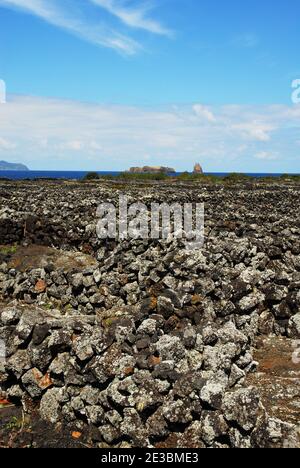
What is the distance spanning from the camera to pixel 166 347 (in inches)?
337

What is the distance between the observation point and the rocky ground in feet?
24.1

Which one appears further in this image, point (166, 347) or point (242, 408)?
point (166, 347)

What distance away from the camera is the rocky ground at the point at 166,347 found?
7359 millimetres

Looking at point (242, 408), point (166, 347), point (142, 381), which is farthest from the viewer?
point (166, 347)

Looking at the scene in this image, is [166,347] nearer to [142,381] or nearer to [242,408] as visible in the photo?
[142,381]

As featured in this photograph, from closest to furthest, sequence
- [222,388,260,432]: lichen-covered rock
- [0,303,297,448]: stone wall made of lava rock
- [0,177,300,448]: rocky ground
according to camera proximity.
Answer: [222,388,260,432]: lichen-covered rock, [0,303,297,448]: stone wall made of lava rock, [0,177,300,448]: rocky ground

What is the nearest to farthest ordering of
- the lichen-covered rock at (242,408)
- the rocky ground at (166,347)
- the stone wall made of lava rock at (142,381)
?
1. the lichen-covered rock at (242,408)
2. the stone wall made of lava rock at (142,381)
3. the rocky ground at (166,347)

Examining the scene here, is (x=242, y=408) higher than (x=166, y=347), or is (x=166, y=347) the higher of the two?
(x=166, y=347)

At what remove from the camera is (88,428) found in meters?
8.16

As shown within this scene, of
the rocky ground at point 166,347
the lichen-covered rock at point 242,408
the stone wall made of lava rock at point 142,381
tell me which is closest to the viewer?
the lichen-covered rock at point 242,408

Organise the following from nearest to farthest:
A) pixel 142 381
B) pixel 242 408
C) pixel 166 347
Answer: pixel 242 408, pixel 142 381, pixel 166 347

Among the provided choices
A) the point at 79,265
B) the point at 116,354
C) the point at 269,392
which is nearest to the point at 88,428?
the point at 116,354

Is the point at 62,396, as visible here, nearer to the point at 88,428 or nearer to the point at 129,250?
the point at 88,428

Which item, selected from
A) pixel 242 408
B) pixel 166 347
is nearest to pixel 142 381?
pixel 166 347
